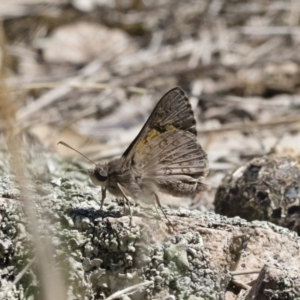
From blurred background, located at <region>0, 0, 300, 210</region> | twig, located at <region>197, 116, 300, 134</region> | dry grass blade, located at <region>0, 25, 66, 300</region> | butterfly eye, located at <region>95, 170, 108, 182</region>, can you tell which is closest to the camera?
dry grass blade, located at <region>0, 25, 66, 300</region>

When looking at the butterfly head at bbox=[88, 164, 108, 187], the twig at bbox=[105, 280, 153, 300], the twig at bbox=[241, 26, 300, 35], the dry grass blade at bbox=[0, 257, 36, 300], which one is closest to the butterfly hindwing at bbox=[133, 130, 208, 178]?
the butterfly head at bbox=[88, 164, 108, 187]

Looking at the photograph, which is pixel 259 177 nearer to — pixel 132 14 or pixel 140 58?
pixel 140 58

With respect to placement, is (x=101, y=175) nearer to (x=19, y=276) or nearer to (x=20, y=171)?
(x=19, y=276)

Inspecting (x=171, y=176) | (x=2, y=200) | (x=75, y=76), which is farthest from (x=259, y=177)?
(x=75, y=76)

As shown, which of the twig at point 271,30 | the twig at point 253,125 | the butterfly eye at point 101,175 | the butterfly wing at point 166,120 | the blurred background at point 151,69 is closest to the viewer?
the butterfly eye at point 101,175

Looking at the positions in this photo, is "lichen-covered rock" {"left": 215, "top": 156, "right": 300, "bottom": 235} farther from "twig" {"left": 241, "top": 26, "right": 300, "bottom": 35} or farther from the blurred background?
"twig" {"left": 241, "top": 26, "right": 300, "bottom": 35}

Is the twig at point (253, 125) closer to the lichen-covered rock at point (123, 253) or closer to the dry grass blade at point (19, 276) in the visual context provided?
the lichen-covered rock at point (123, 253)

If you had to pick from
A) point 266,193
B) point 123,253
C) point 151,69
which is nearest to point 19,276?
point 123,253

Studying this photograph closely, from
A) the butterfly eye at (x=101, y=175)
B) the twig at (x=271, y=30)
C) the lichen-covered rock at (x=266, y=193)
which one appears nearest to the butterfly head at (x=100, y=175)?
the butterfly eye at (x=101, y=175)
